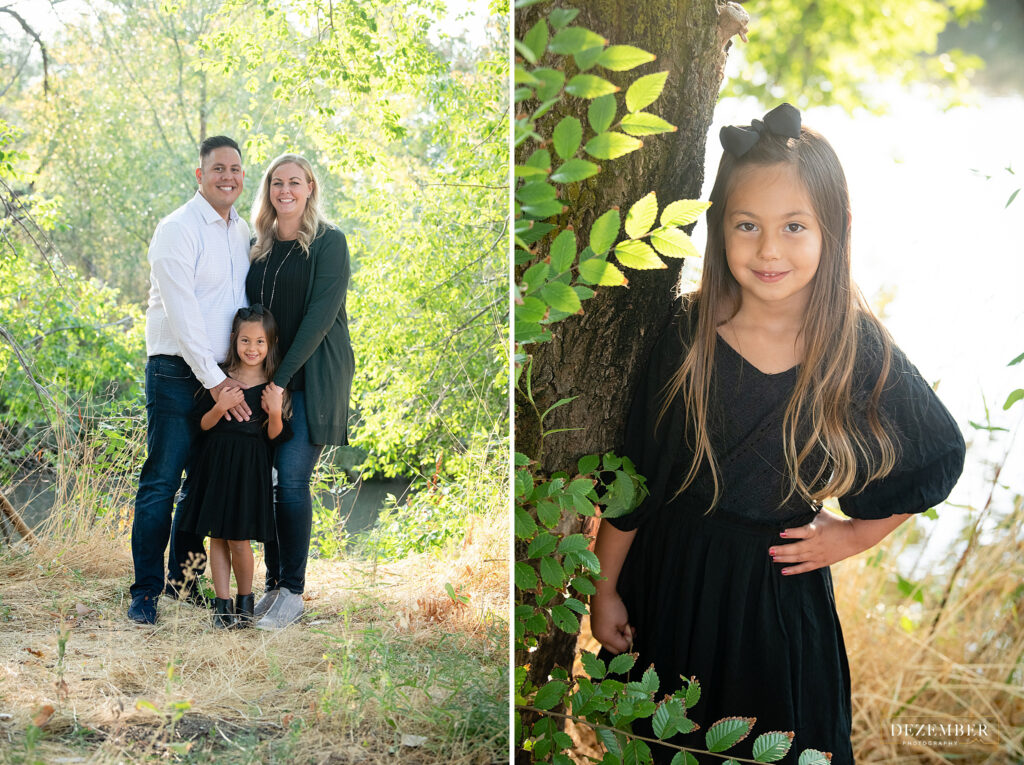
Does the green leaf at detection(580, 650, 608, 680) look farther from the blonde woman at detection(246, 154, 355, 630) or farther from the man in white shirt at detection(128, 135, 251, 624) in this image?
the man in white shirt at detection(128, 135, 251, 624)

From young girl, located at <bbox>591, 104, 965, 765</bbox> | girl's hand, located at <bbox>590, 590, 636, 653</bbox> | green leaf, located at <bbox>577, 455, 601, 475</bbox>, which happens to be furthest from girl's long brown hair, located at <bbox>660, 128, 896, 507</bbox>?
girl's hand, located at <bbox>590, 590, 636, 653</bbox>

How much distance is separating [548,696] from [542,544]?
314mm

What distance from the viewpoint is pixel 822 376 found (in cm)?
171

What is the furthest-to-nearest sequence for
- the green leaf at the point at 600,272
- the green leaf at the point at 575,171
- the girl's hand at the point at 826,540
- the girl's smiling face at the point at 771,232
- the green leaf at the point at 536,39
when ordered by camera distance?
the girl's hand at the point at 826,540 < the girl's smiling face at the point at 771,232 < the green leaf at the point at 600,272 < the green leaf at the point at 575,171 < the green leaf at the point at 536,39

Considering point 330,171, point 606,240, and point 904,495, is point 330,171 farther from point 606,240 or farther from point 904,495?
point 904,495

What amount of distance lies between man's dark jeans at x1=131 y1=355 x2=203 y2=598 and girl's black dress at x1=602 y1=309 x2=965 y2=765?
85 cm

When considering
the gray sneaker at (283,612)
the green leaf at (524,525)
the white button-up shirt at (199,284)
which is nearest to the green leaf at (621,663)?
the green leaf at (524,525)

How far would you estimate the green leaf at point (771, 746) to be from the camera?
1.58m

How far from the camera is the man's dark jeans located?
5.40ft

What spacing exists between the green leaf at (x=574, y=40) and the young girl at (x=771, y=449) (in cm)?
61

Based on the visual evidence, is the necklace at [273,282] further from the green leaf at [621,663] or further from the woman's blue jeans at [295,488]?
the green leaf at [621,663]

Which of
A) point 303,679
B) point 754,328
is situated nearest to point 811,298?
point 754,328

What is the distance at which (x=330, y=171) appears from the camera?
1750 millimetres

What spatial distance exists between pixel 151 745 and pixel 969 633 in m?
2.21
